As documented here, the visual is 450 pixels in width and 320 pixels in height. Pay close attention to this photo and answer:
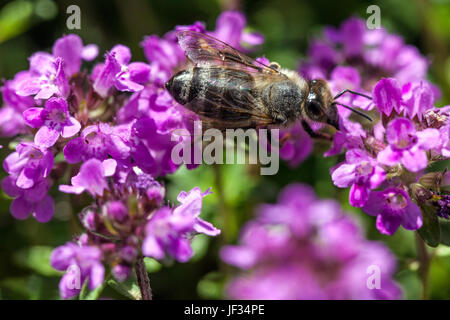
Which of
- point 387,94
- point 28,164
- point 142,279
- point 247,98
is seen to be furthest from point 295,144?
point 28,164

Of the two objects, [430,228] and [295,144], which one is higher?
[295,144]

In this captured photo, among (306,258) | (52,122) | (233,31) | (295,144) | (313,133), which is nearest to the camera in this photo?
(306,258)

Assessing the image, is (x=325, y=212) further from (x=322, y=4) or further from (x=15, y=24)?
(x=322, y=4)

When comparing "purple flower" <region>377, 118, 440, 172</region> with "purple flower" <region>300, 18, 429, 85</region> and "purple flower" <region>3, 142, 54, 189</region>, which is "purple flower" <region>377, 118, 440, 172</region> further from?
"purple flower" <region>3, 142, 54, 189</region>

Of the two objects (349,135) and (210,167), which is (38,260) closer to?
(210,167)

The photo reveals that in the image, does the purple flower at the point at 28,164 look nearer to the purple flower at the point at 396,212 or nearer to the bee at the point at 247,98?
the bee at the point at 247,98

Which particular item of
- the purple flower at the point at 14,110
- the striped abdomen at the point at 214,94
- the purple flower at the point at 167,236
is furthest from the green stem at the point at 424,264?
the purple flower at the point at 14,110

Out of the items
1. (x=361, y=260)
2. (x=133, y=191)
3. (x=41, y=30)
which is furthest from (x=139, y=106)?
(x=41, y=30)
